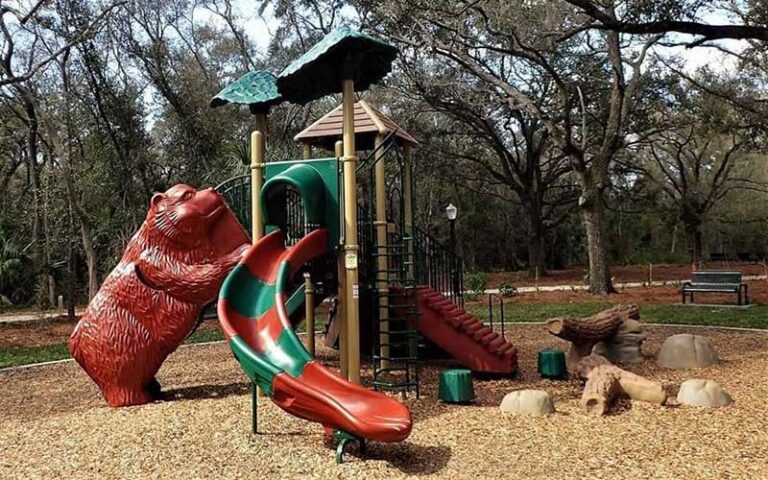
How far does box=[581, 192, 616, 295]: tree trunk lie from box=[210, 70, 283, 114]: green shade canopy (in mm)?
12328

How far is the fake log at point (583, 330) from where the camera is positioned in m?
7.80

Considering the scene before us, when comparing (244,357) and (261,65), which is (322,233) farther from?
(261,65)

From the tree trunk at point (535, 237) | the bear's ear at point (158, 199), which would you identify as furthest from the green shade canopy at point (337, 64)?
the tree trunk at point (535, 237)

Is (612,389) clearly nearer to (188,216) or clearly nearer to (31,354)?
(188,216)

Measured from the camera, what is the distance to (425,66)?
2130 centimetres

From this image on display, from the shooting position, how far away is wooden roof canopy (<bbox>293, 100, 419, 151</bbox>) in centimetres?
795

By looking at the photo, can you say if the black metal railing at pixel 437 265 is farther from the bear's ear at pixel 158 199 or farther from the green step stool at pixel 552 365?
the bear's ear at pixel 158 199

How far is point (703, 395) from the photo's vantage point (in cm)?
600

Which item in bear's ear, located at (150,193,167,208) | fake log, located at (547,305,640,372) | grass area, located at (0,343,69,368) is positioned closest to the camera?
bear's ear, located at (150,193,167,208)

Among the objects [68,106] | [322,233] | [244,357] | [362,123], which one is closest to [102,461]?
[244,357]

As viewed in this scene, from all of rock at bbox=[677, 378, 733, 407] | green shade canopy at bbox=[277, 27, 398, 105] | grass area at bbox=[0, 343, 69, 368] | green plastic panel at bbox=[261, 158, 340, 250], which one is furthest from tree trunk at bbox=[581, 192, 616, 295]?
grass area at bbox=[0, 343, 69, 368]

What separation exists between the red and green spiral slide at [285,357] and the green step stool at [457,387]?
1797 millimetres

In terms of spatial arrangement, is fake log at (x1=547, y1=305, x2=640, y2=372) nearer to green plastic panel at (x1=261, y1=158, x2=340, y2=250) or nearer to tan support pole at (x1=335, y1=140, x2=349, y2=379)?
tan support pole at (x1=335, y1=140, x2=349, y2=379)

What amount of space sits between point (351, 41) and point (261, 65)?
21971 millimetres
